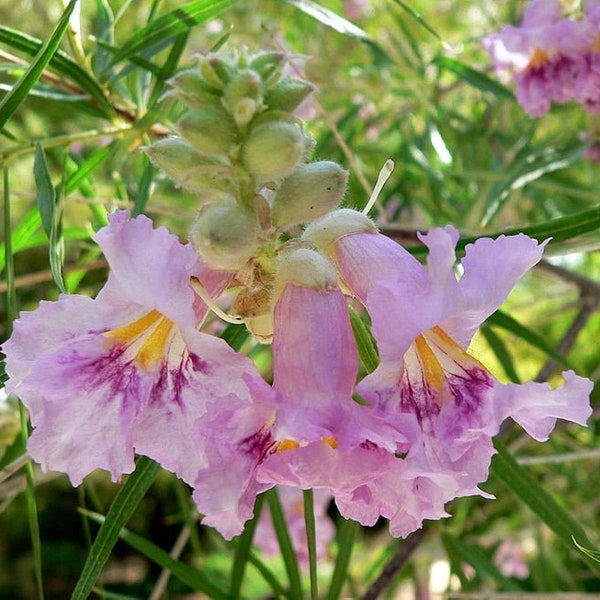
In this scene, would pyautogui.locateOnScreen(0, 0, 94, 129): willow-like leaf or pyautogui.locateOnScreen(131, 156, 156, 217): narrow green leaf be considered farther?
pyautogui.locateOnScreen(131, 156, 156, 217): narrow green leaf

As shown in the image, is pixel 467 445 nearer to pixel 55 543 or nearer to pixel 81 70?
pixel 81 70

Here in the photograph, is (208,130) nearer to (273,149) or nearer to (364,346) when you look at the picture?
(273,149)

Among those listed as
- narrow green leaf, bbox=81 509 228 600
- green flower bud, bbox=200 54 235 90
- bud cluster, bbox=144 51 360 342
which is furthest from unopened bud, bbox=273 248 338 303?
narrow green leaf, bbox=81 509 228 600

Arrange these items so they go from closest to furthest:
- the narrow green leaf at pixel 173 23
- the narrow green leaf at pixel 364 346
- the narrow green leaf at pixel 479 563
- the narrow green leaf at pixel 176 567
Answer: the narrow green leaf at pixel 364 346
the narrow green leaf at pixel 173 23
the narrow green leaf at pixel 176 567
the narrow green leaf at pixel 479 563

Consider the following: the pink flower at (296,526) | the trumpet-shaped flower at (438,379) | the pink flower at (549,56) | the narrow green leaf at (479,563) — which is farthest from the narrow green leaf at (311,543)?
the pink flower at (296,526)

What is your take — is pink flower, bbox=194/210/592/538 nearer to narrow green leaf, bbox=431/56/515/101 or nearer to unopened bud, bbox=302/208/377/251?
unopened bud, bbox=302/208/377/251

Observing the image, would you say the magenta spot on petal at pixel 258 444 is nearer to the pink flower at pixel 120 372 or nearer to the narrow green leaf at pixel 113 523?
the pink flower at pixel 120 372

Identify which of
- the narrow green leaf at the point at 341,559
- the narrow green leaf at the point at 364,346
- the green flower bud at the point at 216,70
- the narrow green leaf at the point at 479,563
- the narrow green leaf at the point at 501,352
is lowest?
the narrow green leaf at the point at 479,563
